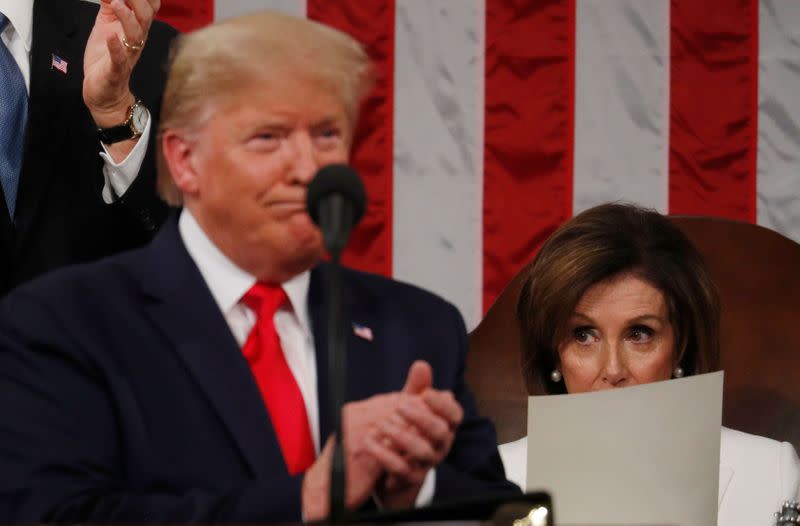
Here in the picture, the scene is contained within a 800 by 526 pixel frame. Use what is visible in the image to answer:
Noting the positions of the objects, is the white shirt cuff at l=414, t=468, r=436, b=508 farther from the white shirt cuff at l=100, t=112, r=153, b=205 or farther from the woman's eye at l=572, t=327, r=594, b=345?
the woman's eye at l=572, t=327, r=594, b=345

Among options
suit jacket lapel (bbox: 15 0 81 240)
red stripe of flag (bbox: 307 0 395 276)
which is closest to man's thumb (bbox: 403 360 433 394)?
suit jacket lapel (bbox: 15 0 81 240)

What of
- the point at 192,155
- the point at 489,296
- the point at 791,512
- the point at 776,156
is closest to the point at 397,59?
the point at 489,296

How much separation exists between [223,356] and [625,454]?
659 mm

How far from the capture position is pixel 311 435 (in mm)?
1325

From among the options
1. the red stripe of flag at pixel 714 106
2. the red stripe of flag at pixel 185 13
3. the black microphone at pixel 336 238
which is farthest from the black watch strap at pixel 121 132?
the red stripe of flag at pixel 714 106

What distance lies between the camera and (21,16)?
203cm

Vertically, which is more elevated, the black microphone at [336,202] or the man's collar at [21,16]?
the man's collar at [21,16]

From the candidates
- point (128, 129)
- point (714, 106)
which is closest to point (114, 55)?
point (128, 129)

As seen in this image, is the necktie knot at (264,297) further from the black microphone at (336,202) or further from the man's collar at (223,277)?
the black microphone at (336,202)

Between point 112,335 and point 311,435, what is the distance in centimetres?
21

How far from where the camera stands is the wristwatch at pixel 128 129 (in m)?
1.84

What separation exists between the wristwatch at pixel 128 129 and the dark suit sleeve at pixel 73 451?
1.83 ft

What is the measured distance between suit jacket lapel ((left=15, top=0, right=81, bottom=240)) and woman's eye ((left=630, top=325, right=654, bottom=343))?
958 millimetres

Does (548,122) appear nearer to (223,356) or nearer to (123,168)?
(123,168)
